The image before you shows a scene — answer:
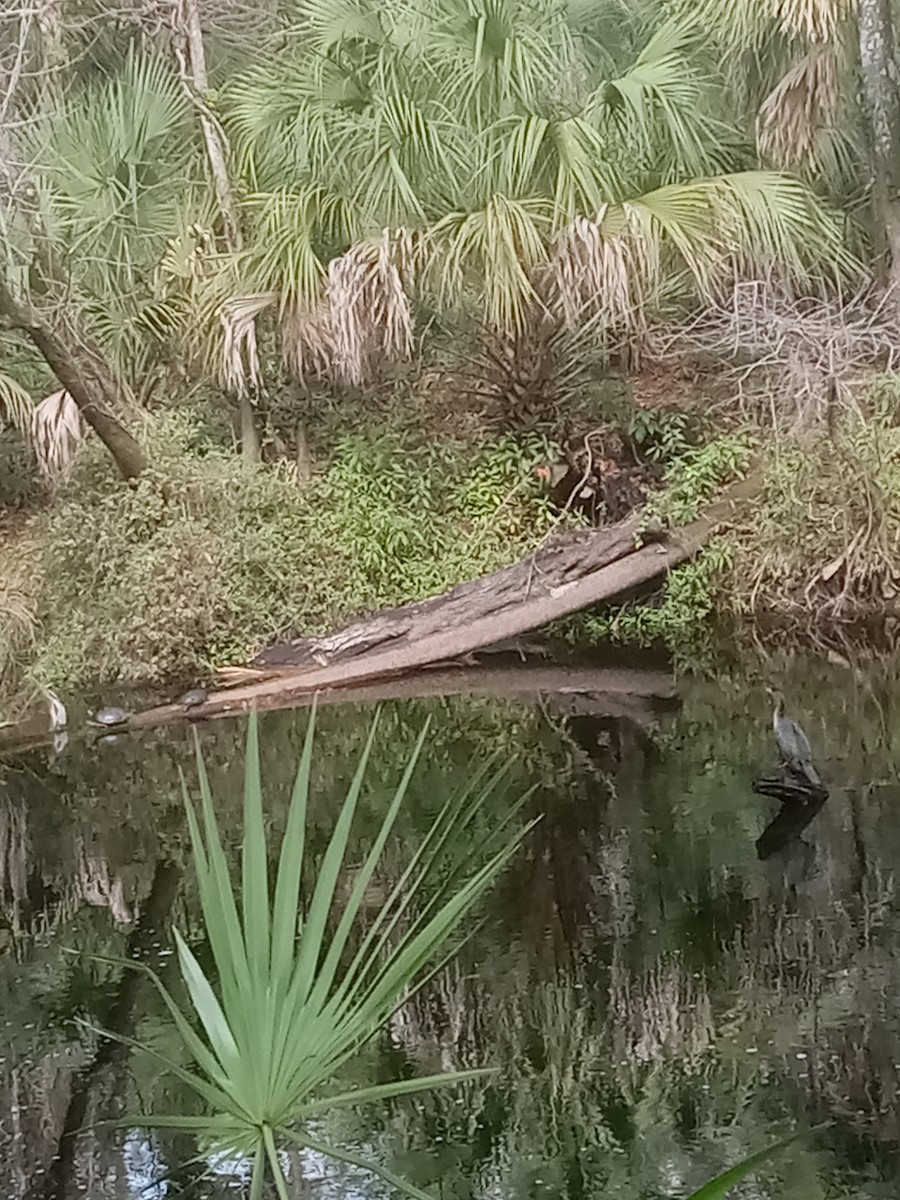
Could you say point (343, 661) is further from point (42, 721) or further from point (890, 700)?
point (890, 700)

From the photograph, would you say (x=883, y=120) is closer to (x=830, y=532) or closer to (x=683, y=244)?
(x=683, y=244)

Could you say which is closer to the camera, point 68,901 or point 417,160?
point 68,901

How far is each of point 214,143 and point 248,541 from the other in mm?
2637

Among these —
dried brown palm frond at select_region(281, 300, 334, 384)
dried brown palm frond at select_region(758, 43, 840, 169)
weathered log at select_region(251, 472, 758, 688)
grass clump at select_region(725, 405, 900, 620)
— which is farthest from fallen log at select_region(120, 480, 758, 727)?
dried brown palm frond at select_region(758, 43, 840, 169)

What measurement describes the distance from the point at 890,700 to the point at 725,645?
123cm

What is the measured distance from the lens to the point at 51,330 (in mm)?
6484

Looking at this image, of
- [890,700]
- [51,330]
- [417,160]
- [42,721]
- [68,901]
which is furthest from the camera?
[417,160]

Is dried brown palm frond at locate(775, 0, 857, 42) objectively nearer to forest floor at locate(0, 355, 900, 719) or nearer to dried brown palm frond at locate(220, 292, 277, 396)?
forest floor at locate(0, 355, 900, 719)

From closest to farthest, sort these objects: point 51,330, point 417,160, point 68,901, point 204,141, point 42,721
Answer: point 68,901
point 42,721
point 51,330
point 417,160
point 204,141

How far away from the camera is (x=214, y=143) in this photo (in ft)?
25.5

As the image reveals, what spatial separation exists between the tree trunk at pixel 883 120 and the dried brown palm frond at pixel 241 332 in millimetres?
3594

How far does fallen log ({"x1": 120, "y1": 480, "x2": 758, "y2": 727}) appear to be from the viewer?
6207 mm

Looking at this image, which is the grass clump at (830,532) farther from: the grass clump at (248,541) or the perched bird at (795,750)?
the perched bird at (795,750)

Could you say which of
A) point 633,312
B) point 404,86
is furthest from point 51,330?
point 633,312
